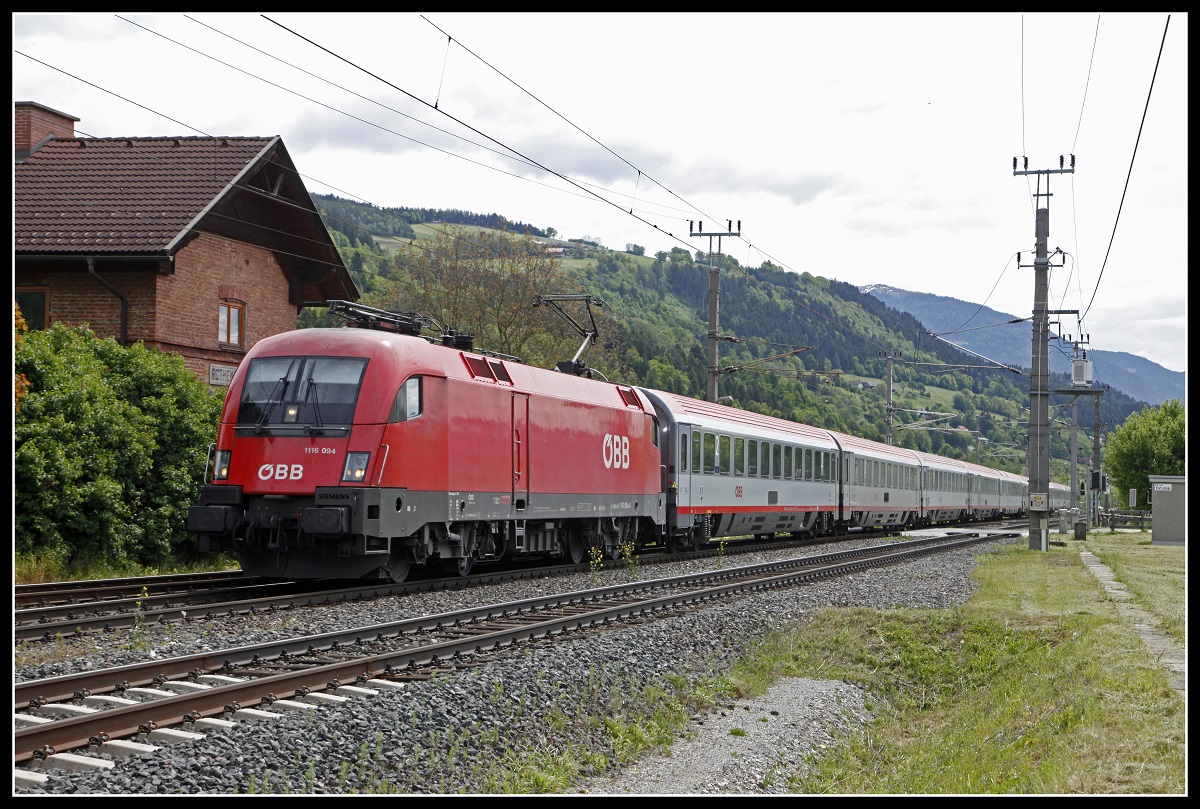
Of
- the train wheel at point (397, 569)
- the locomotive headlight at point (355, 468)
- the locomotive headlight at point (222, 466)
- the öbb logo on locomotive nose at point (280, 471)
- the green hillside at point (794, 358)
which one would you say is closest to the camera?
the locomotive headlight at point (355, 468)

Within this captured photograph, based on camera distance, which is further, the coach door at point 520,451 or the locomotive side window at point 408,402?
the coach door at point 520,451

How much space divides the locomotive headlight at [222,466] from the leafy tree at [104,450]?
148 inches

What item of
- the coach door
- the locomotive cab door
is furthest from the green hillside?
the coach door

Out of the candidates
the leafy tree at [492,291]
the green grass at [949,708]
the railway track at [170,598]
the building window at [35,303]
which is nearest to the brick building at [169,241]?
the building window at [35,303]

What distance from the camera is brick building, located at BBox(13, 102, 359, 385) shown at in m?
24.6

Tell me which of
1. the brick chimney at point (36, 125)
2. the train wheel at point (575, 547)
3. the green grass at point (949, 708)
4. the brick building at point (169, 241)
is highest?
the brick chimney at point (36, 125)

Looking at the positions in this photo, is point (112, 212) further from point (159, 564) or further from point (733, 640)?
point (733, 640)

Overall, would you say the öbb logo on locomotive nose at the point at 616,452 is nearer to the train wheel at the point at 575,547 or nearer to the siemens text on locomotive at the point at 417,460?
the siemens text on locomotive at the point at 417,460

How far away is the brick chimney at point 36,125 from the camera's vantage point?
94.7ft

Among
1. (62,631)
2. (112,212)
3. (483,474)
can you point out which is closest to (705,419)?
(483,474)

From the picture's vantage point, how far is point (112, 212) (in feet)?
84.2

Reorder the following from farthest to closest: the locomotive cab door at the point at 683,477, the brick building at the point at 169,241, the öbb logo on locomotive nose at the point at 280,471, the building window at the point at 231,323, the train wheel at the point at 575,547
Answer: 1. the building window at the point at 231,323
2. the brick building at the point at 169,241
3. the locomotive cab door at the point at 683,477
4. the train wheel at the point at 575,547
5. the öbb logo on locomotive nose at the point at 280,471

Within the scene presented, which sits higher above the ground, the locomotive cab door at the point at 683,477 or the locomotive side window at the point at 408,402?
the locomotive side window at the point at 408,402

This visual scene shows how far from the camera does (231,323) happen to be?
27422 millimetres
